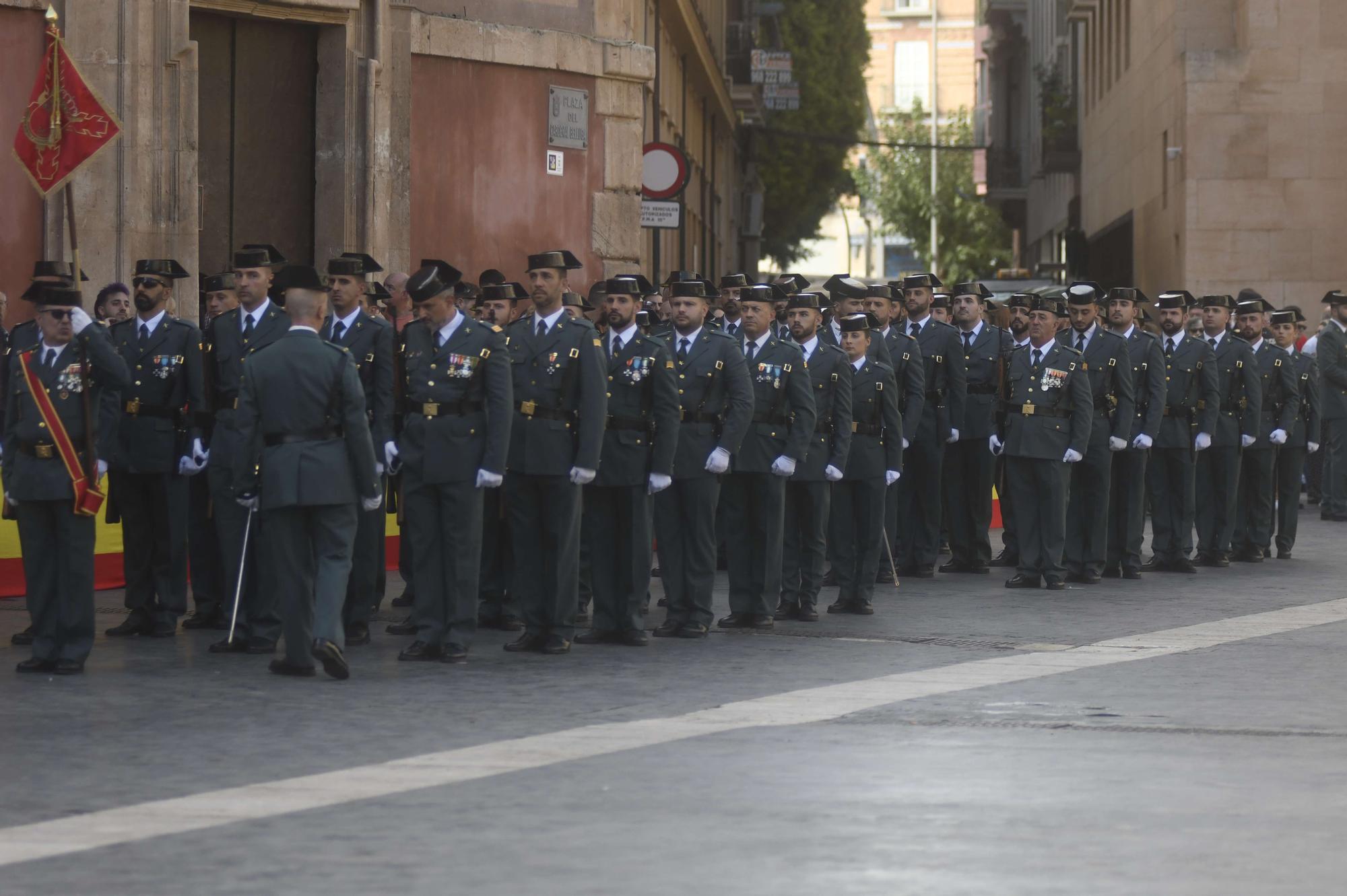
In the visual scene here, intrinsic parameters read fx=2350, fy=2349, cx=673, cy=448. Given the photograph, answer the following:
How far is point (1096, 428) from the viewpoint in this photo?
1711 cm

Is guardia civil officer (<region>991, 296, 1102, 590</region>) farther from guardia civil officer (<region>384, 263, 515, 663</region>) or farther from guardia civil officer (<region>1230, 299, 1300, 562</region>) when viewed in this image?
guardia civil officer (<region>384, 263, 515, 663</region>)

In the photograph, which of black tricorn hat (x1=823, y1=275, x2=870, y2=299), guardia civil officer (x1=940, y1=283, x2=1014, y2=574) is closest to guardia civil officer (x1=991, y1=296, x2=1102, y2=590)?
guardia civil officer (x1=940, y1=283, x2=1014, y2=574)

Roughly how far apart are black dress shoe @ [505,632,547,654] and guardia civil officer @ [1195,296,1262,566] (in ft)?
25.7

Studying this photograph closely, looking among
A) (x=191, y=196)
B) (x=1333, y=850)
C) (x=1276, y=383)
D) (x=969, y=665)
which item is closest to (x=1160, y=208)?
(x=1276, y=383)

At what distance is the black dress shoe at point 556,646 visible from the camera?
12352 mm

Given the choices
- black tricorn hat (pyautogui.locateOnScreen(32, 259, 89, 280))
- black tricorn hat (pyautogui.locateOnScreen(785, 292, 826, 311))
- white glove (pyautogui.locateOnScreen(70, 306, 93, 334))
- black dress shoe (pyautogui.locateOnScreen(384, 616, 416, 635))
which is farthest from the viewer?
black tricorn hat (pyautogui.locateOnScreen(785, 292, 826, 311))

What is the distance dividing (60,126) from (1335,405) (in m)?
14.1

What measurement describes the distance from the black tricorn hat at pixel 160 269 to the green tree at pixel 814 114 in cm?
5065

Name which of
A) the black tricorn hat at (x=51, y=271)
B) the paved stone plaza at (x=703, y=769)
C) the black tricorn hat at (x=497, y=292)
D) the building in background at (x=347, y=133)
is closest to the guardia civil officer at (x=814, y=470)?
the paved stone plaza at (x=703, y=769)

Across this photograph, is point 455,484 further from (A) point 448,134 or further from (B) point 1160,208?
(B) point 1160,208

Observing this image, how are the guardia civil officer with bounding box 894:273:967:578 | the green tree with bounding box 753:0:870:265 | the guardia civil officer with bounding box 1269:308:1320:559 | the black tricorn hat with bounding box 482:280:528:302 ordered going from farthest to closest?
the green tree with bounding box 753:0:870:265
the guardia civil officer with bounding box 1269:308:1320:559
the guardia civil officer with bounding box 894:273:967:578
the black tricorn hat with bounding box 482:280:528:302

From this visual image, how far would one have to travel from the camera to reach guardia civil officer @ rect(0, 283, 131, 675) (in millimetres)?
11406

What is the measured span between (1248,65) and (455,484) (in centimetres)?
2668

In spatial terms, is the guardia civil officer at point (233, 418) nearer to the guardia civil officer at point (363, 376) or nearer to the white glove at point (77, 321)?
the guardia civil officer at point (363, 376)
